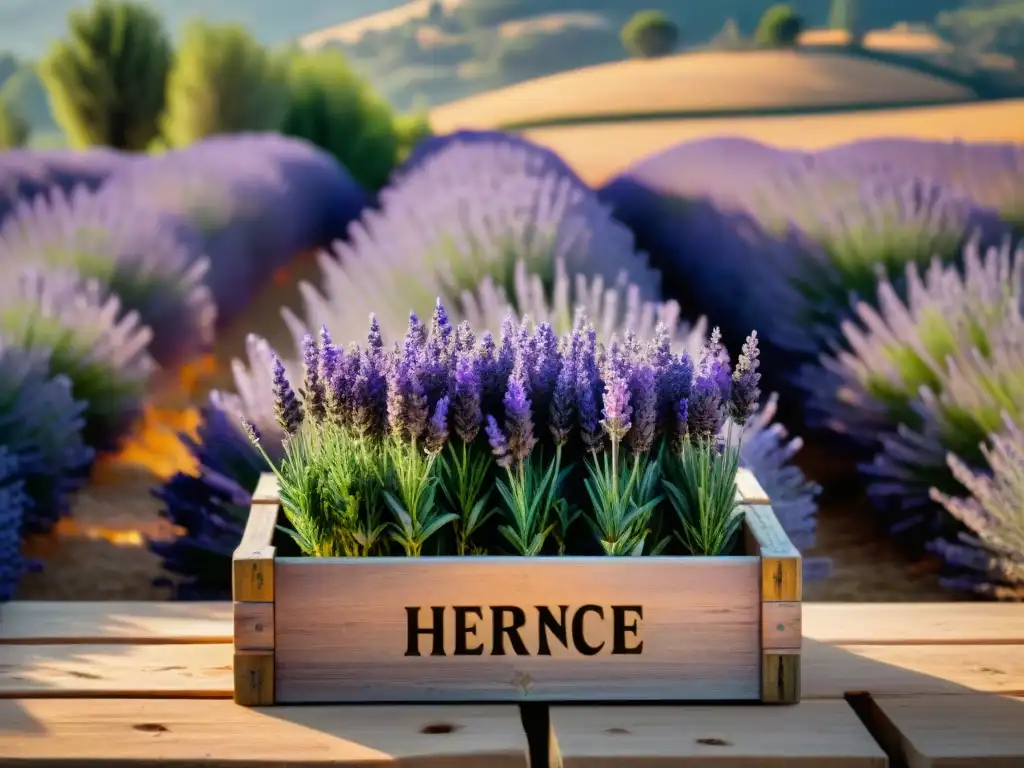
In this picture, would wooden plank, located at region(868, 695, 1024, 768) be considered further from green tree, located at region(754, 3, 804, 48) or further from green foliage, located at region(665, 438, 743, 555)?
green tree, located at region(754, 3, 804, 48)

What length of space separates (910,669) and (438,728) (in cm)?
59

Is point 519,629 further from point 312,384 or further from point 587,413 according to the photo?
point 312,384

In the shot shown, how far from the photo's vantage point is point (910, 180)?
4598mm

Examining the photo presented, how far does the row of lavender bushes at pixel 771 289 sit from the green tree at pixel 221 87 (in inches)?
23.9

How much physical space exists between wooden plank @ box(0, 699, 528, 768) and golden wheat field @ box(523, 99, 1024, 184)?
15.2ft

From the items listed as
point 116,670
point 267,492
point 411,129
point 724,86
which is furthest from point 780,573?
point 411,129

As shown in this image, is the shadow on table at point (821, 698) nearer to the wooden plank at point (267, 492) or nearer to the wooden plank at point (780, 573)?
the wooden plank at point (780, 573)

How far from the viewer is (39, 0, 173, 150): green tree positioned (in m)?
6.51

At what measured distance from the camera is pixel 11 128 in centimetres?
645

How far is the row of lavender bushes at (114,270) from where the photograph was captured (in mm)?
3039

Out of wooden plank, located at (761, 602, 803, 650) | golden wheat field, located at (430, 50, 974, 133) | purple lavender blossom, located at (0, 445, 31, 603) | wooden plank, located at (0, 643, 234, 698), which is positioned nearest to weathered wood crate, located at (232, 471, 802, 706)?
wooden plank, located at (761, 602, 803, 650)

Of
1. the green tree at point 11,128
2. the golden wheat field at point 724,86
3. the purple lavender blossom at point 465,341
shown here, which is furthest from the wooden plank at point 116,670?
the green tree at point 11,128

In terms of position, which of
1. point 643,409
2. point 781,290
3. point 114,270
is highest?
point 114,270

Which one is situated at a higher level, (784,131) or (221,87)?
(221,87)
